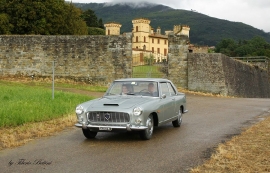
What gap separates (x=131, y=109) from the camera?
9.23m

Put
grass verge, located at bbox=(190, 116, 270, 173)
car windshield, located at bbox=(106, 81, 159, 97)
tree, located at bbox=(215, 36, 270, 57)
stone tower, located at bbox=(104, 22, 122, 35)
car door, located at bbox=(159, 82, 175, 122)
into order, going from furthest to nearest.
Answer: stone tower, located at bbox=(104, 22, 122, 35) → tree, located at bbox=(215, 36, 270, 57) → car windshield, located at bbox=(106, 81, 159, 97) → car door, located at bbox=(159, 82, 175, 122) → grass verge, located at bbox=(190, 116, 270, 173)

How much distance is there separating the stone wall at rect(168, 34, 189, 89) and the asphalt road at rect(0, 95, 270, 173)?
15916mm

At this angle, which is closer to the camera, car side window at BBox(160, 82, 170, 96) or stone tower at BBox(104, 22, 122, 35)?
car side window at BBox(160, 82, 170, 96)

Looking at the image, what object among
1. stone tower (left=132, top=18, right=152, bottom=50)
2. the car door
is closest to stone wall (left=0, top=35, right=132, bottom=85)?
the car door

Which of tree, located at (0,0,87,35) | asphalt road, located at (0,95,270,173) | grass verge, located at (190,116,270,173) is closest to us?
grass verge, located at (190,116,270,173)

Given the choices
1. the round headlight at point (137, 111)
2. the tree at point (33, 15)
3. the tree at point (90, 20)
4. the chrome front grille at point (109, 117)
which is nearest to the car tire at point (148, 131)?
the round headlight at point (137, 111)

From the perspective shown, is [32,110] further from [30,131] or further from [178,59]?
[178,59]

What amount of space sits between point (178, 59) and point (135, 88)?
17.3 metres

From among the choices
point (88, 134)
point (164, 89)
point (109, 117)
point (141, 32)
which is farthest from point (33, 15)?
point (141, 32)

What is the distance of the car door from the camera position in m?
10.4

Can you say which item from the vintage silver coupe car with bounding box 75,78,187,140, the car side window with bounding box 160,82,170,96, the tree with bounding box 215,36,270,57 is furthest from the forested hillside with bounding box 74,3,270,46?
the vintage silver coupe car with bounding box 75,78,187,140

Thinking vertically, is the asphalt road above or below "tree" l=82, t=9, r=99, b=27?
below

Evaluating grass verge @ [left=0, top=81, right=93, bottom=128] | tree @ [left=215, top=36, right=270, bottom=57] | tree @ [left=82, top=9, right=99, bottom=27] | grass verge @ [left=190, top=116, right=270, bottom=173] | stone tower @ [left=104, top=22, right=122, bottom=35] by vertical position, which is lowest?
grass verge @ [left=190, top=116, right=270, bottom=173]

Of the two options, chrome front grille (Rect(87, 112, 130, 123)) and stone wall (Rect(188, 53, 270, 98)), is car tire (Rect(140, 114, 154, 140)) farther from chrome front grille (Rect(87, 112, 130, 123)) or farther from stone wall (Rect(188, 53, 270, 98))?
stone wall (Rect(188, 53, 270, 98))
